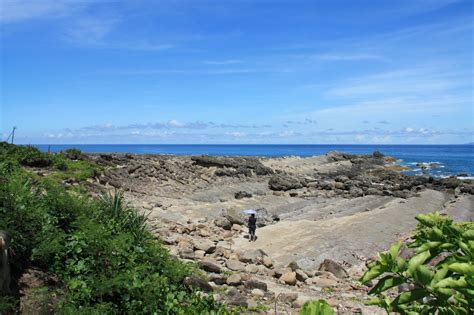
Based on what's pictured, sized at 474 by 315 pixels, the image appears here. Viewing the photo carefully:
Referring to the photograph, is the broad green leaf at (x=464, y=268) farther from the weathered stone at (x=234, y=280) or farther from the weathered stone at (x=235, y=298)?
the weathered stone at (x=234, y=280)

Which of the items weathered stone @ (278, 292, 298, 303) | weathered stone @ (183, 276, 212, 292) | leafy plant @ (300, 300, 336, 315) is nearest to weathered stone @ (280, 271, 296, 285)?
weathered stone @ (278, 292, 298, 303)

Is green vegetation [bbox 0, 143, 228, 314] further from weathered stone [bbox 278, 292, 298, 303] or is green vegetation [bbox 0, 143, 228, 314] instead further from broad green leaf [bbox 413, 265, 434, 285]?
broad green leaf [bbox 413, 265, 434, 285]

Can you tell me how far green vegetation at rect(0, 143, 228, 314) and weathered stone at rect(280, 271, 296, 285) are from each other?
11.6 ft

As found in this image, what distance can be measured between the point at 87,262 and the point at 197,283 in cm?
219

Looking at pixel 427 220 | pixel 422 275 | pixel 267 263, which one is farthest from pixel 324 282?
pixel 422 275

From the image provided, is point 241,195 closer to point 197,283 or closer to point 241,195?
point 241,195

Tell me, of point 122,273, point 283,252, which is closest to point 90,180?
point 283,252

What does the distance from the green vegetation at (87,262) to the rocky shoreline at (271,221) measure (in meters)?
0.93

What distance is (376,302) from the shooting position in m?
2.51

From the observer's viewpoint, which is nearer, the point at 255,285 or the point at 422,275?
the point at 422,275

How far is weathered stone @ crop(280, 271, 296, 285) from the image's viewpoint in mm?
11031

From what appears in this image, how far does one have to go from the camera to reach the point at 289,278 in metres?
11.1

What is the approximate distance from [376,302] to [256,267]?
396 inches

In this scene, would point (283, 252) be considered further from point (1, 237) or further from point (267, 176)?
point (267, 176)
